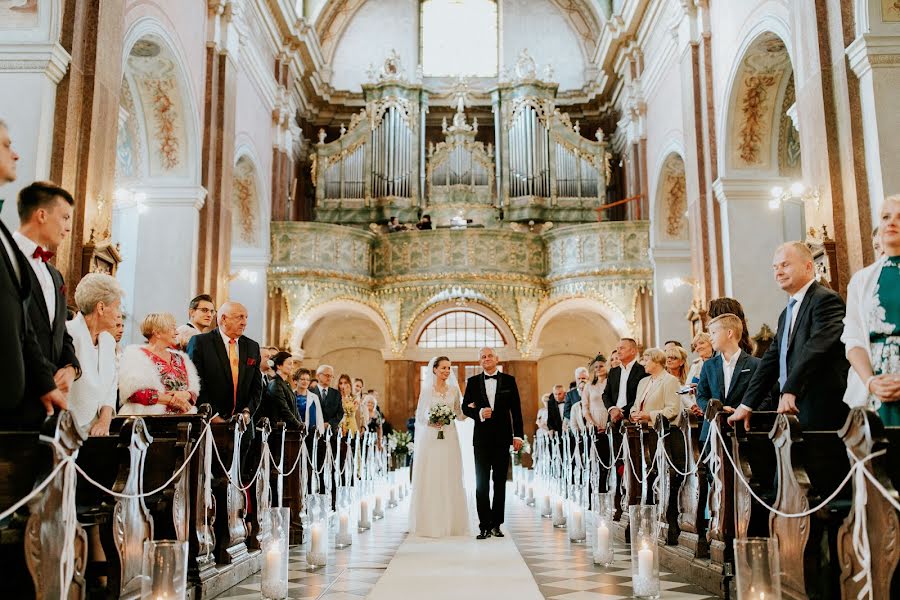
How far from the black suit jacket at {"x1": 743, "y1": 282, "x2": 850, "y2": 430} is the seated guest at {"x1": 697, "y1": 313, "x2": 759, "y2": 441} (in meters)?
0.83

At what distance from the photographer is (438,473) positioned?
789cm

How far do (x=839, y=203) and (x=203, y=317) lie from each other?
274 inches

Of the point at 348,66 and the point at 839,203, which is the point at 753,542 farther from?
the point at 348,66

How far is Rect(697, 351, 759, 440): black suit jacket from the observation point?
17.4 feet

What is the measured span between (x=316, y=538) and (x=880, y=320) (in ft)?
13.0

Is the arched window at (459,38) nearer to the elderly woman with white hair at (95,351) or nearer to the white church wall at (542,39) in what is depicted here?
the white church wall at (542,39)

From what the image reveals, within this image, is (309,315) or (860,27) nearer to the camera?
(860,27)

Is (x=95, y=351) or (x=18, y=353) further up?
(x=95, y=351)

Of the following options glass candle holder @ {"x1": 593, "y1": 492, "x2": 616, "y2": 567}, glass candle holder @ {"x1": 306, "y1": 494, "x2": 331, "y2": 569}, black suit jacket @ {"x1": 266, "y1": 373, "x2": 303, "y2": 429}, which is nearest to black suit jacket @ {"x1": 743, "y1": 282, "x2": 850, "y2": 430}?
glass candle holder @ {"x1": 593, "y1": 492, "x2": 616, "y2": 567}

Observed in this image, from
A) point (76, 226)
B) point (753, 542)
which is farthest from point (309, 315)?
point (753, 542)

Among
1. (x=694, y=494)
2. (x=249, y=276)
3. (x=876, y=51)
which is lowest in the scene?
(x=694, y=494)

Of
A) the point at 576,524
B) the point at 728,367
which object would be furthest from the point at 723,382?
the point at 576,524

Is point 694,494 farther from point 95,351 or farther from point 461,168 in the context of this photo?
point 461,168

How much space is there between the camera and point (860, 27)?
8.82 m
